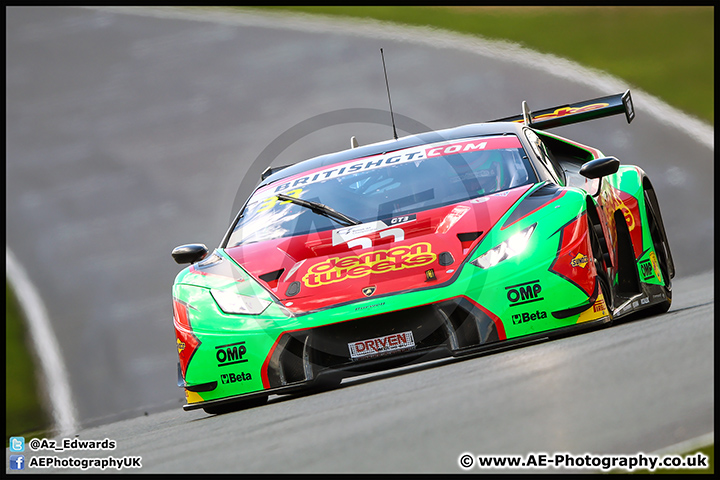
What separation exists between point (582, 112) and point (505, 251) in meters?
3.33

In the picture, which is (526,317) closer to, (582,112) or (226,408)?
(226,408)

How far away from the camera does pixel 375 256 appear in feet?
15.2

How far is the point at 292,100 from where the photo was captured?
645 inches

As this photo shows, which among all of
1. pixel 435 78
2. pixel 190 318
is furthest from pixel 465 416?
pixel 435 78

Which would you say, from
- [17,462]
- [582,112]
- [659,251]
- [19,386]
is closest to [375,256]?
[17,462]

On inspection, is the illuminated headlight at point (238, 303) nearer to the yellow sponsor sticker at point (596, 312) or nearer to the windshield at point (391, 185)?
A: the windshield at point (391, 185)

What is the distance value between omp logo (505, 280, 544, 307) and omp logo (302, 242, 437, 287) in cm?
41

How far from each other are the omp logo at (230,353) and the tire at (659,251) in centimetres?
288

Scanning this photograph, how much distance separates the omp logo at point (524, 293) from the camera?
4348 mm

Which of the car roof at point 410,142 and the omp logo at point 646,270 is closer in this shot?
the omp logo at point 646,270

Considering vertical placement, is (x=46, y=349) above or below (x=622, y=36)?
below

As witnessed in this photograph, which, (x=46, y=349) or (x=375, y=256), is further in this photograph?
(x=46, y=349)

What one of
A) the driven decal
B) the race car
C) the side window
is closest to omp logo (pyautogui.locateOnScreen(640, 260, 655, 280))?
the race car

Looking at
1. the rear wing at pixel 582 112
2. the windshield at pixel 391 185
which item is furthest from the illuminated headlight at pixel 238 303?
the rear wing at pixel 582 112
